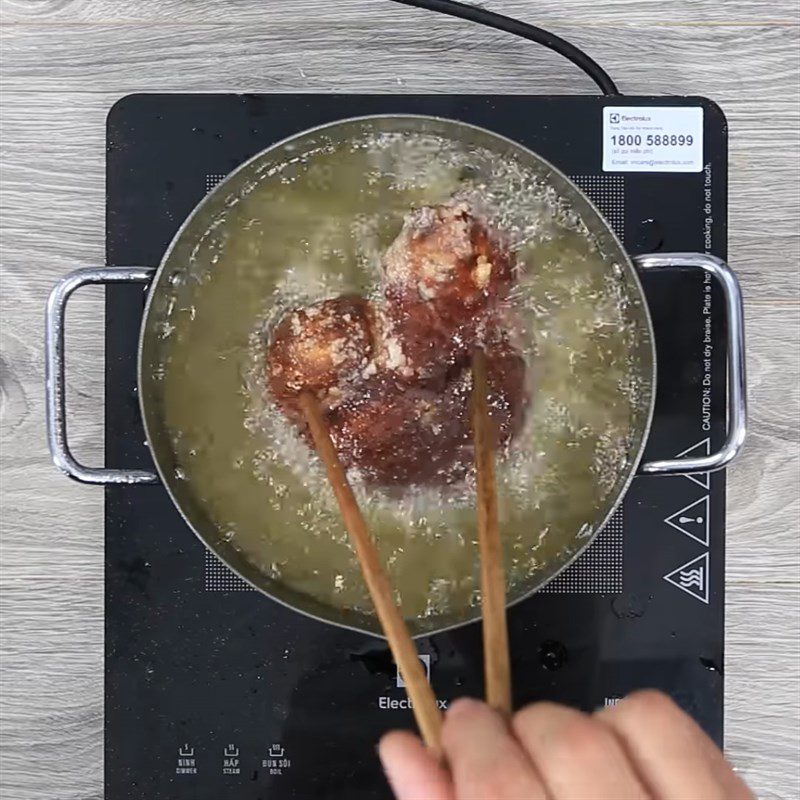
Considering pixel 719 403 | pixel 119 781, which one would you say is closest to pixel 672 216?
pixel 719 403

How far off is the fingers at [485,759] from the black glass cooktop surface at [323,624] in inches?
12.9

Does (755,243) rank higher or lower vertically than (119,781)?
higher

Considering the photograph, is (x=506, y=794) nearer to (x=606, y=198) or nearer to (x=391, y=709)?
(x=391, y=709)

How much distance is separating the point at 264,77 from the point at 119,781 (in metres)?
0.59

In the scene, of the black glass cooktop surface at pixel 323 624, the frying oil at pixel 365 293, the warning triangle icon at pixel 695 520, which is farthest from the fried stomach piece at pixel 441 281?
the warning triangle icon at pixel 695 520

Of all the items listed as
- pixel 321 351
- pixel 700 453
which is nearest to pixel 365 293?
pixel 321 351

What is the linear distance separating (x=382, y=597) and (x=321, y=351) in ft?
0.61

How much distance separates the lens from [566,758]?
38cm

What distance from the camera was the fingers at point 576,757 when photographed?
376mm

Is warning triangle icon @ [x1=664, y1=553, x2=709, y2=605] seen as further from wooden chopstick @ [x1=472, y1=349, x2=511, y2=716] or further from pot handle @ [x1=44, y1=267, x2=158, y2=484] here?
pot handle @ [x1=44, y1=267, x2=158, y2=484]

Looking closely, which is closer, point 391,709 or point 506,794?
point 506,794

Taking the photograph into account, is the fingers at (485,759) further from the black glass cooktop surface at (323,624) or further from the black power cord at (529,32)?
the black power cord at (529,32)

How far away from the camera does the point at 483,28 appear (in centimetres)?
74

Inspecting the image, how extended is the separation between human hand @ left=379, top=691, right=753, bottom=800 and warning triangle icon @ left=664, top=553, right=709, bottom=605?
0.31m
